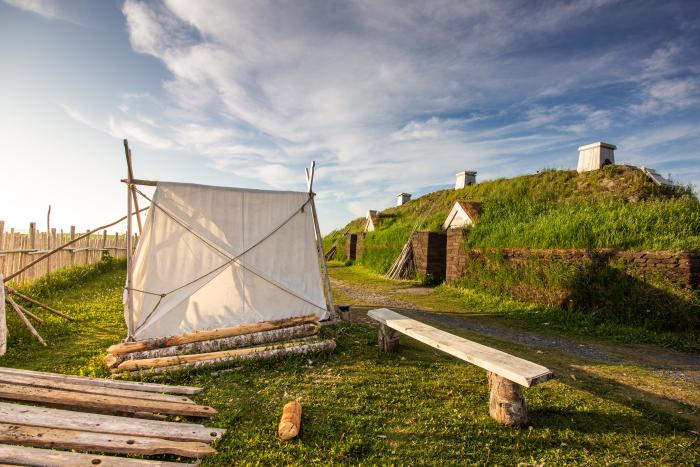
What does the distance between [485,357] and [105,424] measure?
13.2ft

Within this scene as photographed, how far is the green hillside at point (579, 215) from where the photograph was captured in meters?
8.76

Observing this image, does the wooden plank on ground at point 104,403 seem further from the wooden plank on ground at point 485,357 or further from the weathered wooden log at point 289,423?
the wooden plank on ground at point 485,357

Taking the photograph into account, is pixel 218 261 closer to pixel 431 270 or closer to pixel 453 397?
pixel 453 397

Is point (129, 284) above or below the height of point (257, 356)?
above

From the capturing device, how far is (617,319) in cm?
840

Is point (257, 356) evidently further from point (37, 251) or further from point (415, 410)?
point (37, 251)

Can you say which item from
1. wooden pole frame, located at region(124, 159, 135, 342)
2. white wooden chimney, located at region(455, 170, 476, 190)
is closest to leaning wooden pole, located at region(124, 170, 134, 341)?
wooden pole frame, located at region(124, 159, 135, 342)

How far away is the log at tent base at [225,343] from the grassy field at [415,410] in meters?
0.37

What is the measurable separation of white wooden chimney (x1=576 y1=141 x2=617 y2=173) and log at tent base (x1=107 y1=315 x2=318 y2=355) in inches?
574

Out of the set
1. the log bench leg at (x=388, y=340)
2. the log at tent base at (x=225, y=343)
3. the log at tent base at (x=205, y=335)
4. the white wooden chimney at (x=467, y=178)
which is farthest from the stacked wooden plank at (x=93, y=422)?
the white wooden chimney at (x=467, y=178)

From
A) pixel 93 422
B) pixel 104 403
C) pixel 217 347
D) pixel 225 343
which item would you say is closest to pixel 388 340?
pixel 225 343

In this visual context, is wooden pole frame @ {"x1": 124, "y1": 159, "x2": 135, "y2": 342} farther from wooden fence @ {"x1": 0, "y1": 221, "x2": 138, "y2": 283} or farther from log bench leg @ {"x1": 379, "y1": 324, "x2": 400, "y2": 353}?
wooden fence @ {"x1": 0, "y1": 221, "x2": 138, "y2": 283}

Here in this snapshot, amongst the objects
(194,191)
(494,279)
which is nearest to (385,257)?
(494,279)

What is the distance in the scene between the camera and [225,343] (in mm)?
6312
